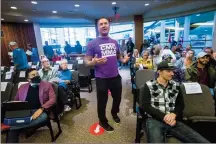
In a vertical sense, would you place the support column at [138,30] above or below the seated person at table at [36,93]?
above

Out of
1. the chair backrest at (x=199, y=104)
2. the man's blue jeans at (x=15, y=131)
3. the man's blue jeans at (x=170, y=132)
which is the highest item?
the chair backrest at (x=199, y=104)

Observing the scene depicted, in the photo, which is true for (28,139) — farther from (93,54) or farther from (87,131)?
(93,54)

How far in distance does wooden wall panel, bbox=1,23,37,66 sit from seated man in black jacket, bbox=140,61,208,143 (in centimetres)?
756

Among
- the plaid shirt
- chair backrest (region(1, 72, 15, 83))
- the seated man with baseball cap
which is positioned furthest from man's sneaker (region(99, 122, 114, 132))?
chair backrest (region(1, 72, 15, 83))

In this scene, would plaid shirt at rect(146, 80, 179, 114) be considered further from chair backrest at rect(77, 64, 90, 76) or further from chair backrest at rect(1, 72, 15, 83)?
chair backrest at rect(1, 72, 15, 83)

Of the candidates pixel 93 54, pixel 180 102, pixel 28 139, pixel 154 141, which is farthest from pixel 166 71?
pixel 28 139

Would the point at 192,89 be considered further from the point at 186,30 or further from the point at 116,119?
the point at 186,30

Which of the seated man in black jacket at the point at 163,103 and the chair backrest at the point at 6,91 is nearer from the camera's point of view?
the seated man in black jacket at the point at 163,103

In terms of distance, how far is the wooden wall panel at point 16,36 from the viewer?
699cm

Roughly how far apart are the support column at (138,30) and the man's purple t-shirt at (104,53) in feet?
21.9

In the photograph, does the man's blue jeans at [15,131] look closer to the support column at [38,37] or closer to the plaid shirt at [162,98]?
the plaid shirt at [162,98]

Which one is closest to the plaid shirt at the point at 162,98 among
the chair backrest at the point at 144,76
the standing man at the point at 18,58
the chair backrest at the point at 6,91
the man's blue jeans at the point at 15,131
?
Result: the chair backrest at the point at 144,76

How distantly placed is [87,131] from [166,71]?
1.41 metres

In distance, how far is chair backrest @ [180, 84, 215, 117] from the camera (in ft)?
5.08
